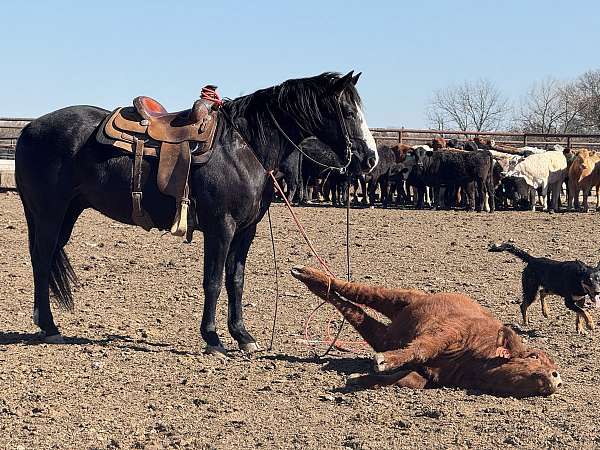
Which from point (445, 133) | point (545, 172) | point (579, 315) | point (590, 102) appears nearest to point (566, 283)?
point (579, 315)

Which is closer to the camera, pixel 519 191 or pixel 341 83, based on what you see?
pixel 341 83

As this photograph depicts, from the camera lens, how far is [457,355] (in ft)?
22.3

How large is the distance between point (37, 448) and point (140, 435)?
59 cm

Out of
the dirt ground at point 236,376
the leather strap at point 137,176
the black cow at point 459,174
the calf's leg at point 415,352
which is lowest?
the dirt ground at point 236,376

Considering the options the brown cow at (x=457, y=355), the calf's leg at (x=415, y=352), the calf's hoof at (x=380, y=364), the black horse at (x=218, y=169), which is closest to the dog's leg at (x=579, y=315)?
the brown cow at (x=457, y=355)

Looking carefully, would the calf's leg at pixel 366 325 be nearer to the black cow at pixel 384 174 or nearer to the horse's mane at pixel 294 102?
the horse's mane at pixel 294 102

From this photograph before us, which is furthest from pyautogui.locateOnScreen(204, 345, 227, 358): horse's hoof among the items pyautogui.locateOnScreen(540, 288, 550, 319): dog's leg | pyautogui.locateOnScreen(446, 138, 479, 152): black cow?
pyautogui.locateOnScreen(446, 138, 479, 152): black cow

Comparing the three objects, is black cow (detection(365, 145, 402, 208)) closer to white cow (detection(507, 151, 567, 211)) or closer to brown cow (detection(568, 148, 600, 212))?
white cow (detection(507, 151, 567, 211))

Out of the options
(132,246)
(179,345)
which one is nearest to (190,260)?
(132,246)

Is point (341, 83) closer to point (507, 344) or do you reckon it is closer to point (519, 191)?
point (507, 344)

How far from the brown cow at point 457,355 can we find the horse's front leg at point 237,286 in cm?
145

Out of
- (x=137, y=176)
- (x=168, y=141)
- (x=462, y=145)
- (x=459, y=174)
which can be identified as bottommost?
(x=137, y=176)

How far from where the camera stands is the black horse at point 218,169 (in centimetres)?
796

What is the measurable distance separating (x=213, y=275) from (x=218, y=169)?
2.85ft
